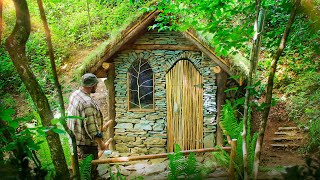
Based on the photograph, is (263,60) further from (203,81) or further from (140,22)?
(140,22)

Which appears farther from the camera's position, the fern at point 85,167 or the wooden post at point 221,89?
the wooden post at point 221,89

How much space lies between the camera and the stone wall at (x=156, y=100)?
6812mm

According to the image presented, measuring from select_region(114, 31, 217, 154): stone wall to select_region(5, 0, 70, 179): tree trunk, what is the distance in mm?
4315

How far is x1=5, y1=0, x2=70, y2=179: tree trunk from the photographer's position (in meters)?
2.72

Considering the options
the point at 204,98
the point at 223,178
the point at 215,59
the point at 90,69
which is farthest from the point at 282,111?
the point at 90,69

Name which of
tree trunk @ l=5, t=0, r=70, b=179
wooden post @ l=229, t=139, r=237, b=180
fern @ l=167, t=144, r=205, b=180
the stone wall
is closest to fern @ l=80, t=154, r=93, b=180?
tree trunk @ l=5, t=0, r=70, b=179

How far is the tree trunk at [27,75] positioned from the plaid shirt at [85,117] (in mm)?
1486

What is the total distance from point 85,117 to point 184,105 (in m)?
3.39

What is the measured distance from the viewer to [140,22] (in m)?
6.43

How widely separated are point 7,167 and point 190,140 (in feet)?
18.9

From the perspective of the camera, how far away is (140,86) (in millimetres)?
7309

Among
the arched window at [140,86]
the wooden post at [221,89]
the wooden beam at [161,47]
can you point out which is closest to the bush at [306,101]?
the wooden post at [221,89]

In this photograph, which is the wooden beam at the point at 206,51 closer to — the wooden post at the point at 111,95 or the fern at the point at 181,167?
the wooden post at the point at 111,95

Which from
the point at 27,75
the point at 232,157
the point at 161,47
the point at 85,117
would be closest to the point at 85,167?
the point at 85,117
